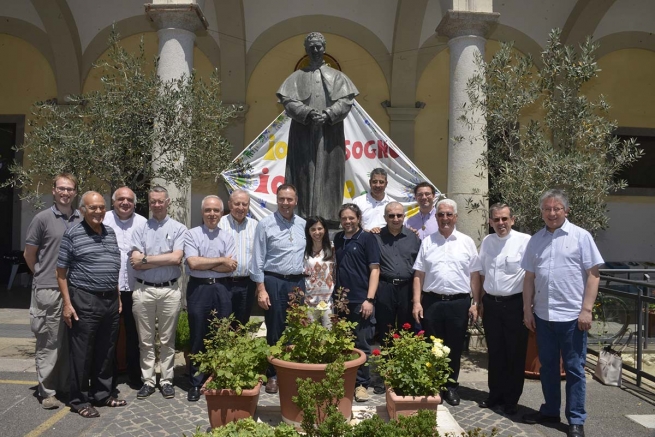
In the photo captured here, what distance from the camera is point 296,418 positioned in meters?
3.81

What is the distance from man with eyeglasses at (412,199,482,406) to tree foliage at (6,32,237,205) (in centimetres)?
317

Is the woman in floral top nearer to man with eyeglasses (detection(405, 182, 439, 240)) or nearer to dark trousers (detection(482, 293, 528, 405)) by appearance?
man with eyeglasses (detection(405, 182, 439, 240))

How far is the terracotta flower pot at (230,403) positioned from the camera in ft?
12.7

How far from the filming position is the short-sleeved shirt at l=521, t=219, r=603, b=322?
4.60 meters

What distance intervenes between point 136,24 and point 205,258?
882cm

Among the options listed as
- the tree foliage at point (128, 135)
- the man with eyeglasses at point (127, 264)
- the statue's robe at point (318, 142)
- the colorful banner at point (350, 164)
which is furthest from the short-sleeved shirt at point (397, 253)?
the colorful banner at point (350, 164)

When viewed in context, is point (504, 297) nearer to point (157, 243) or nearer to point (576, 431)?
point (576, 431)

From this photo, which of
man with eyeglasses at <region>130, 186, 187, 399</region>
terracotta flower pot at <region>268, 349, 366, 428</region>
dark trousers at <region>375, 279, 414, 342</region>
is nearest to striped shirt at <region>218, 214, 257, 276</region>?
man with eyeglasses at <region>130, 186, 187, 399</region>

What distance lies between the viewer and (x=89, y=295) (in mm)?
4844

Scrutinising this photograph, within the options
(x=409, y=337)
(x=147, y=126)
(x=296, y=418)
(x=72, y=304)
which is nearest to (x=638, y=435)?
(x=409, y=337)

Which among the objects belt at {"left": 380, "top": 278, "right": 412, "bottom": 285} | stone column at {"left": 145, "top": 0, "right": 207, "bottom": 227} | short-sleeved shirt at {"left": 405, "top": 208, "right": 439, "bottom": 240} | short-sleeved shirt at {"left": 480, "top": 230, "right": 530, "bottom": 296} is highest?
stone column at {"left": 145, "top": 0, "right": 207, "bottom": 227}

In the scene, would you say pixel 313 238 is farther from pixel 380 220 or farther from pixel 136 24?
pixel 136 24

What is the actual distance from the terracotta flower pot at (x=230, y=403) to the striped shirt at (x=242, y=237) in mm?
1607

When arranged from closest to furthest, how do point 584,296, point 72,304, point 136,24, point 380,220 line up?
point 584,296 → point 72,304 → point 380,220 → point 136,24
